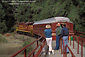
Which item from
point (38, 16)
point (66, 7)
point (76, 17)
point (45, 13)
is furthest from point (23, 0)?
point (76, 17)

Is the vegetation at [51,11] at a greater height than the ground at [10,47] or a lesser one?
greater

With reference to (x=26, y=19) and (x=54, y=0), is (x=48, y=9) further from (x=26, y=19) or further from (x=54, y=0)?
(x=26, y=19)

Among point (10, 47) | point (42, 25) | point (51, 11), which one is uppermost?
point (51, 11)

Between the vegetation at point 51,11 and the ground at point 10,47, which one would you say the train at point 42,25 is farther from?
the vegetation at point 51,11

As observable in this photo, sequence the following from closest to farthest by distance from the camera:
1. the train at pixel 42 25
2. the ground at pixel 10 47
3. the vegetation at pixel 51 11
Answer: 1. the train at pixel 42 25
2. the ground at pixel 10 47
3. the vegetation at pixel 51 11

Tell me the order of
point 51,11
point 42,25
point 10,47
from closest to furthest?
point 42,25 → point 10,47 → point 51,11

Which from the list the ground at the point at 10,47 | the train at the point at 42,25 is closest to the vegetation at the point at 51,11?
the train at the point at 42,25

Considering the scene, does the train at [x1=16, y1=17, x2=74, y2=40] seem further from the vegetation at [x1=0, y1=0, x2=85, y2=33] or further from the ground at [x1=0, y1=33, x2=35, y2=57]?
the vegetation at [x1=0, y1=0, x2=85, y2=33]

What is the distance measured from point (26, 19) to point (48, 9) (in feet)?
43.7

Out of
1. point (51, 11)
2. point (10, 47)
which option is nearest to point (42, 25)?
point (10, 47)

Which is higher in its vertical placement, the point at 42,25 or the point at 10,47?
the point at 42,25

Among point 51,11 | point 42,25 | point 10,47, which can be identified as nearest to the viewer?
point 42,25

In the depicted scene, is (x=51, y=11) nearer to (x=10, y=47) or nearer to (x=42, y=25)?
(x=42, y=25)

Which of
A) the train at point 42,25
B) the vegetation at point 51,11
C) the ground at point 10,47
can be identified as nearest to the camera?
the train at point 42,25
